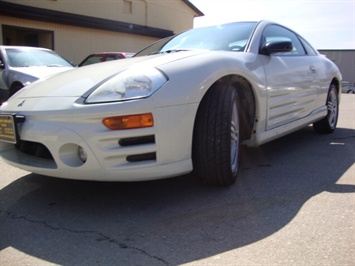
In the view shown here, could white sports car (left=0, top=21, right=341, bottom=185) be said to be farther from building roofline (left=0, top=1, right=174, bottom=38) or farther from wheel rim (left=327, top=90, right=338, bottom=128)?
building roofline (left=0, top=1, right=174, bottom=38)

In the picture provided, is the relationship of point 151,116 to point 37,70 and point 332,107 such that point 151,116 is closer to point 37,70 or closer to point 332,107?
point 332,107

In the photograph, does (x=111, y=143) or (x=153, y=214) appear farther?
(x=153, y=214)

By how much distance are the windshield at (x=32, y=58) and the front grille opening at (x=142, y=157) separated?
5711mm

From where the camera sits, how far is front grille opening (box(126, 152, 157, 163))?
2395 mm

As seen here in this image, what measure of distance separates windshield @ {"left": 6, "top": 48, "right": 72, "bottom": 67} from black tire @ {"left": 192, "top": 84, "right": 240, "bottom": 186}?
567 cm

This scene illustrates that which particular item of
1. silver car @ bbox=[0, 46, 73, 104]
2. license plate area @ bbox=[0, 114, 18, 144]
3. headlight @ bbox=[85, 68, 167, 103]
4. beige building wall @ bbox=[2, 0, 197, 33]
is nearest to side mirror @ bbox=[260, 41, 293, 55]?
headlight @ bbox=[85, 68, 167, 103]

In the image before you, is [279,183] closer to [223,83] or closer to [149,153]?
[223,83]

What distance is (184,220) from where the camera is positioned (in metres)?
2.40

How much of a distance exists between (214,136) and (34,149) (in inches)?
52.0

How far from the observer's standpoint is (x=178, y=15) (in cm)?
2347

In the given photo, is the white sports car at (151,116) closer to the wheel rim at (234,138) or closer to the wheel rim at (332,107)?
the wheel rim at (234,138)

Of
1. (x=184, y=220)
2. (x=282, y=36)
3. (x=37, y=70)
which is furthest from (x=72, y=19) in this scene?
(x=184, y=220)

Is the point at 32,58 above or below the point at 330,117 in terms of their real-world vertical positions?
above

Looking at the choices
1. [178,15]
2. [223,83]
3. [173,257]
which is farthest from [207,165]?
[178,15]
